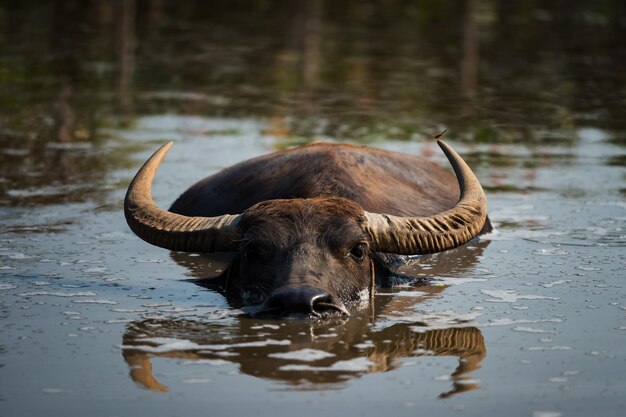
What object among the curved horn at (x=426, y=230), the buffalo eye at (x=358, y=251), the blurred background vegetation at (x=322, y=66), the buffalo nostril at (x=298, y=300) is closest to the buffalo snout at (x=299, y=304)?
the buffalo nostril at (x=298, y=300)

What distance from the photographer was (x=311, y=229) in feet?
19.6

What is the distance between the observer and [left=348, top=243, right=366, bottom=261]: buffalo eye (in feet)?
20.0

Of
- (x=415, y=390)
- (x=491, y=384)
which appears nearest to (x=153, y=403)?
(x=415, y=390)

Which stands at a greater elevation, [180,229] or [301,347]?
[180,229]

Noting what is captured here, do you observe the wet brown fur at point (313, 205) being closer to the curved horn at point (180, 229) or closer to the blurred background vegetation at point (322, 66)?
the curved horn at point (180, 229)

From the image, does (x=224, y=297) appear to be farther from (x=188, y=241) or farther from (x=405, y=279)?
(x=405, y=279)

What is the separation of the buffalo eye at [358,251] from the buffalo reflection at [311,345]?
24cm

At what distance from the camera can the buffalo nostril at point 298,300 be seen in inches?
219

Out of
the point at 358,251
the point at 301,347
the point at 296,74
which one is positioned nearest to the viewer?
the point at 301,347

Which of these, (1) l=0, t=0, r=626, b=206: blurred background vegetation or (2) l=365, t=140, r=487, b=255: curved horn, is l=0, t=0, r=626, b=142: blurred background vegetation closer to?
(1) l=0, t=0, r=626, b=206: blurred background vegetation

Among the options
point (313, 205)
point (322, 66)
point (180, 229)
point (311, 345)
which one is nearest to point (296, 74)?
point (322, 66)

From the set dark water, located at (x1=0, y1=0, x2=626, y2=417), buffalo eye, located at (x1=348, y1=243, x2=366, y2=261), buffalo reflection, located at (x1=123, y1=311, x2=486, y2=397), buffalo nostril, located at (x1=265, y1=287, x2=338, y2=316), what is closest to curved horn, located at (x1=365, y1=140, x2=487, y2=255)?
buffalo eye, located at (x1=348, y1=243, x2=366, y2=261)

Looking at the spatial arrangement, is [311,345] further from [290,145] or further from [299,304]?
[290,145]

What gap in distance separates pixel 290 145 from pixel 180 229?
420cm
